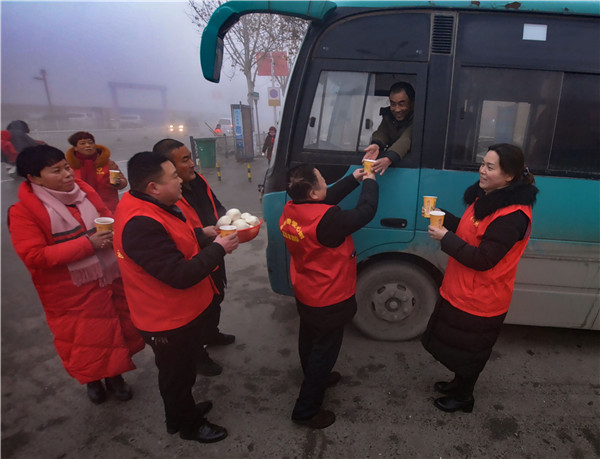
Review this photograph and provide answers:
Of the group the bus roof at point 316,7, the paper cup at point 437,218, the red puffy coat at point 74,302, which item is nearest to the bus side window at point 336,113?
the bus roof at point 316,7

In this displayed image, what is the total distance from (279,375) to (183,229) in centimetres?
171

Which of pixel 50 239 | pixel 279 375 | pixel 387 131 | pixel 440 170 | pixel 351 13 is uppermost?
pixel 351 13

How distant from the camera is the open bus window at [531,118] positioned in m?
2.53

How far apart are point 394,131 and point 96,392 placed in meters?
3.16

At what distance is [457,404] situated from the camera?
2500 millimetres

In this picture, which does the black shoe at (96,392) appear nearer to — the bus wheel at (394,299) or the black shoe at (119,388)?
the black shoe at (119,388)

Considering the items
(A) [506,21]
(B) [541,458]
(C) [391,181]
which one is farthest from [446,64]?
(B) [541,458]

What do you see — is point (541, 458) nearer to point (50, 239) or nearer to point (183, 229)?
point (183, 229)

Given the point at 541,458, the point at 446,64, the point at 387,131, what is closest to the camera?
the point at 541,458

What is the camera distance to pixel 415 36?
101 inches

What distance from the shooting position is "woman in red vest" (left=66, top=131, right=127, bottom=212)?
372 centimetres

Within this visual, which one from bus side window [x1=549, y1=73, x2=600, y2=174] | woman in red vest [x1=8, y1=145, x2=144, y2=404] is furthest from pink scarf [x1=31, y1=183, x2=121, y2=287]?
bus side window [x1=549, y1=73, x2=600, y2=174]

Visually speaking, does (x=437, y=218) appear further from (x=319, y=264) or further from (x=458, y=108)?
(x=458, y=108)

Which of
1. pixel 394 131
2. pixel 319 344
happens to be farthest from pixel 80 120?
pixel 319 344
